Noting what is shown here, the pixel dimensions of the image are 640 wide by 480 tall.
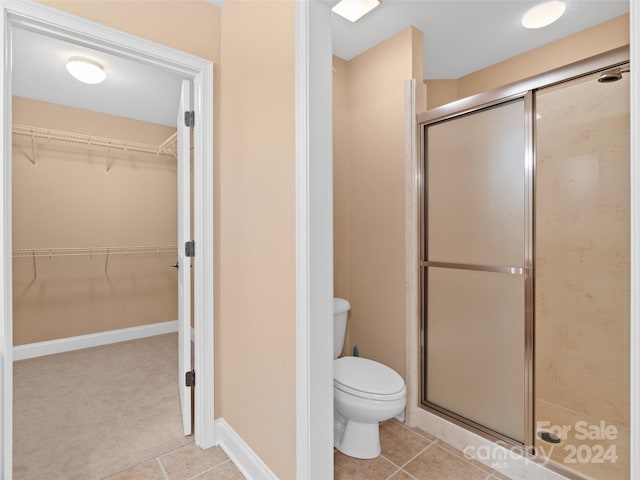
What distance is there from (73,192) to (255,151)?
2812mm

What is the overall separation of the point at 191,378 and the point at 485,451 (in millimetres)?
1650

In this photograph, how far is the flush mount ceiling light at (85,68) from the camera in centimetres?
237

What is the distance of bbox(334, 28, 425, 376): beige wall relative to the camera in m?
2.14

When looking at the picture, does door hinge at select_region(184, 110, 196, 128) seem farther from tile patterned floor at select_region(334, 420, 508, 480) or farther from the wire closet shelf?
tile patterned floor at select_region(334, 420, 508, 480)

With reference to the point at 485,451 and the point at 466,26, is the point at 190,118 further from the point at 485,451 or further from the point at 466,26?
the point at 485,451

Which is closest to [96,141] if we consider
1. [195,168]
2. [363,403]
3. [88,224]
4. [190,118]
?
[88,224]

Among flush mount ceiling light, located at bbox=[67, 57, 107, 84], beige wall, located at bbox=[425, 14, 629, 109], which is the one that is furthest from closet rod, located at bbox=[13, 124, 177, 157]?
beige wall, located at bbox=[425, 14, 629, 109]

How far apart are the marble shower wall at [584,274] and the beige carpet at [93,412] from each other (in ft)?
6.69

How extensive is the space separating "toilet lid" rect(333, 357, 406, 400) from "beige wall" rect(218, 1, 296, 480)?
1.45 feet

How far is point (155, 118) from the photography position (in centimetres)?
365

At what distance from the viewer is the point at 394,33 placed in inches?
85.3

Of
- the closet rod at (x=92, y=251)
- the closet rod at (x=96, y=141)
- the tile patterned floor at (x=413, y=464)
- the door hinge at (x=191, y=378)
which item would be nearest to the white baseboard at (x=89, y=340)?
the closet rod at (x=92, y=251)

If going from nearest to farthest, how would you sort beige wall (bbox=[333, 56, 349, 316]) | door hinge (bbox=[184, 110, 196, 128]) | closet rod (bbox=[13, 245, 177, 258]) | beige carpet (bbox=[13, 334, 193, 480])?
1. beige carpet (bbox=[13, 334, 193, 480])
2. door hinge (bbox=[184, 110, 196, 128])
3. beige wall (bbox=[333, 56, 349, 316])
4. closet rod (bbox=[13, 245, 177, 258])

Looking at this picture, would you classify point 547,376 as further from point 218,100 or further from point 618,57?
point 218,100
